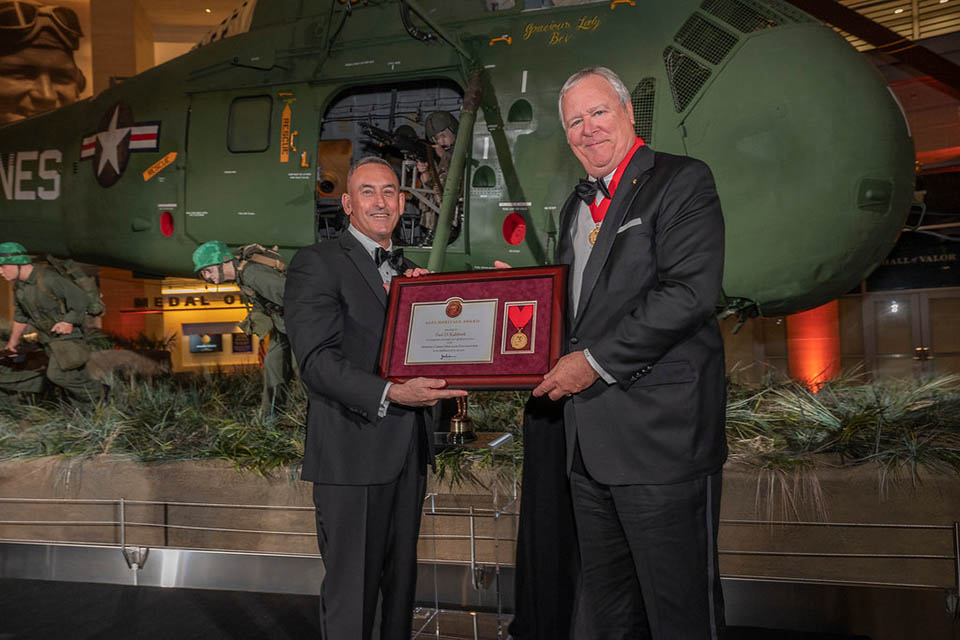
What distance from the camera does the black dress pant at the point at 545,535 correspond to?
238 cm

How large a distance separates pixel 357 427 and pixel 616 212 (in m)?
1.10

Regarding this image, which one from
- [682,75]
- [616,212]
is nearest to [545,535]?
[616,212]

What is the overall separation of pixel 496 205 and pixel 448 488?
198 cm

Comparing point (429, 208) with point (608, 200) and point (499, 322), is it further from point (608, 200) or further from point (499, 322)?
point (608, 200)

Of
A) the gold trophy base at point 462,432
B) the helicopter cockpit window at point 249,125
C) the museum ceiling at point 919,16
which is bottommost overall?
the gold trophy base at point 462,432

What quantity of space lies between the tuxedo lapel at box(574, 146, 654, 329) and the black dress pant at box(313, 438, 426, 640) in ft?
2.97

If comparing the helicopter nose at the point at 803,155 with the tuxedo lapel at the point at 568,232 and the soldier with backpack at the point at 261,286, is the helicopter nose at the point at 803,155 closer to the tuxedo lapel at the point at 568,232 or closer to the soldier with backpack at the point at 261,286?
the tuxedo lapel at the point at 568,232

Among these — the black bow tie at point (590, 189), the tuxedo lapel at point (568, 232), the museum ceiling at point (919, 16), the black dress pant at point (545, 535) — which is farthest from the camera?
the museum ceiling at point (919, 16)

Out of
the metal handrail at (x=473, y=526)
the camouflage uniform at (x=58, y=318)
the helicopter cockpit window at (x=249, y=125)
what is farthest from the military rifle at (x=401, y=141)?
the camouflage uniform at (x=58, y=318)

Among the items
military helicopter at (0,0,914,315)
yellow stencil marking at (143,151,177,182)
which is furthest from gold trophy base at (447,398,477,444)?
yellow stencil marking at (143,151,177,182)

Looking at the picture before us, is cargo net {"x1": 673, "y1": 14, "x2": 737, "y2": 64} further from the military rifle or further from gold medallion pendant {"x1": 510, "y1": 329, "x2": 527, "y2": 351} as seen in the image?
gold medallion pendant {"x1": 510, "y1": 329, "x2": 527, "y2": 351}

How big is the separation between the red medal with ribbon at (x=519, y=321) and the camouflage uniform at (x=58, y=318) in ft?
17.3

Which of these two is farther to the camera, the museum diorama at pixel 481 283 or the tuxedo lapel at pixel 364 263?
the museum diorama at pixel 481 283

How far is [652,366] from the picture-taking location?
1.96m
